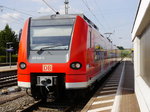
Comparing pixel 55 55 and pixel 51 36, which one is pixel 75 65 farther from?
pixel 51 36

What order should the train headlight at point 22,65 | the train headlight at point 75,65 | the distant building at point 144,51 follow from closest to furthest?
1. the distant building at point 144,51
2. the train headlight at point 75,65
3. the train headlight at point 22,65

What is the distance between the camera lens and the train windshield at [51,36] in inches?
297

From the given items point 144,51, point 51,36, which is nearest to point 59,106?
point 51,36

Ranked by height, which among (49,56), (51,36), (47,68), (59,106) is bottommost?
(59,106)

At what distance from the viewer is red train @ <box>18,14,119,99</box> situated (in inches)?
281

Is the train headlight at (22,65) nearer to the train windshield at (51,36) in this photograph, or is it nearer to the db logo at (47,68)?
the train windshield at (51,36)

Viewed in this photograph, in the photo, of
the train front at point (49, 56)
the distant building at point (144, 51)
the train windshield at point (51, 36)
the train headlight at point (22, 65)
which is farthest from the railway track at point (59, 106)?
the distant building at point (144, 51)

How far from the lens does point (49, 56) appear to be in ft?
24.3

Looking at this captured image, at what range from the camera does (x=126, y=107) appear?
6824mm

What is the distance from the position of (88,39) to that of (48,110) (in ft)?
8.40

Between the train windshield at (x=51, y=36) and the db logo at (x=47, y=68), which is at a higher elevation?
the train windshield at (x=51, y=36)

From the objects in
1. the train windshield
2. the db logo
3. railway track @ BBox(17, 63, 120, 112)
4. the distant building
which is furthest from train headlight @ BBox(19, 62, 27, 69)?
the distant building

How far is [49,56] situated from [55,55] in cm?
19

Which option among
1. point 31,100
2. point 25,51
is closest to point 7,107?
point 31,100
